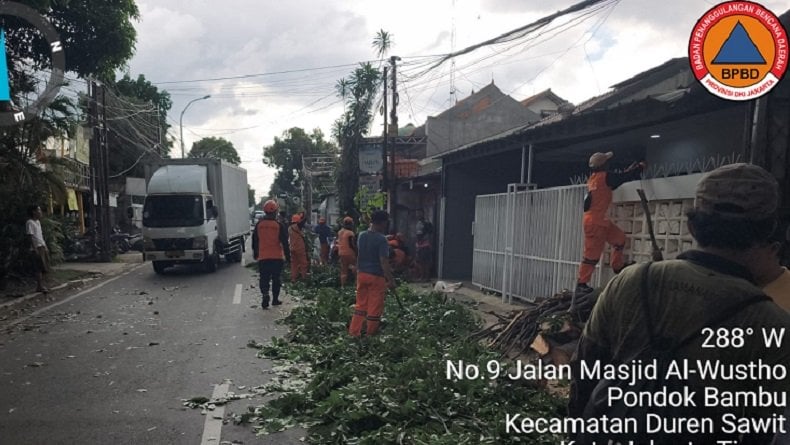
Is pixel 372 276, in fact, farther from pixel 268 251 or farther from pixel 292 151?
pixel 292 151

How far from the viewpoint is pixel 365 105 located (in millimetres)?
24344

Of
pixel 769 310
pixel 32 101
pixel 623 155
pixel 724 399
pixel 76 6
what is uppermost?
pixel 76 6

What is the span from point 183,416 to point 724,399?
437 cm

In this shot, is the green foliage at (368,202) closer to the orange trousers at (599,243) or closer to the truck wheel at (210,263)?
the truck wheel at (210,263)

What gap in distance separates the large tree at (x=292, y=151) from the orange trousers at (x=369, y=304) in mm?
61051

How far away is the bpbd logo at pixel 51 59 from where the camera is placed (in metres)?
9.79

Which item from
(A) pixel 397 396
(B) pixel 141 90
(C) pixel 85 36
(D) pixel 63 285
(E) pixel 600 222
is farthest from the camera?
(B) pixel 141 90

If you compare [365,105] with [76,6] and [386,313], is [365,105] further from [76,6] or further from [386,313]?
[386,313]

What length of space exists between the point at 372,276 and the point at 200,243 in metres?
9.72

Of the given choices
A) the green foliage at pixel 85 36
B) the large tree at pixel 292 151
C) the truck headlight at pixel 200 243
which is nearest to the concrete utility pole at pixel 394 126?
the truck headlight at pixel 200 243

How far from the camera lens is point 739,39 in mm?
5051

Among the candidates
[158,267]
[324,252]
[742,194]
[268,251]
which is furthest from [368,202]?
[742,194]

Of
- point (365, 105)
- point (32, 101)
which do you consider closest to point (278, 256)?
point (32, 101)

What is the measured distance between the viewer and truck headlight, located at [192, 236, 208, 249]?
50.2 feet
